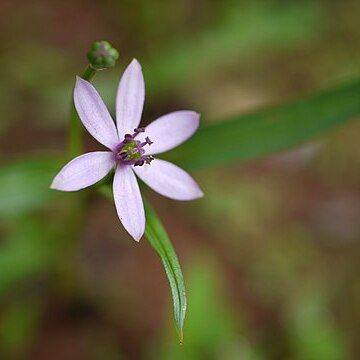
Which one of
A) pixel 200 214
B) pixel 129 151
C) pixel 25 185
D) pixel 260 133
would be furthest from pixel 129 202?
pixel 200 214

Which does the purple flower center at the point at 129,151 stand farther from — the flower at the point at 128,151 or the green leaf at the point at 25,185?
the green leaf at the point at 25,185

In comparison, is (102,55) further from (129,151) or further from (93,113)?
(129,151)

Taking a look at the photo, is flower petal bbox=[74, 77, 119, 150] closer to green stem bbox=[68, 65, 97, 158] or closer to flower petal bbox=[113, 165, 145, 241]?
flower petal bbox=[113, 165, 145, 241]

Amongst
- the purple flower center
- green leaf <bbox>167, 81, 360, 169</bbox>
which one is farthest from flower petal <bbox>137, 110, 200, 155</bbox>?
green leaf <bbox>167, 81, 360, 169</bbox>

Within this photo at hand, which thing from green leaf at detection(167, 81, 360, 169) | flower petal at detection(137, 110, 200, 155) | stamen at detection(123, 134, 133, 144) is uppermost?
stamen at detection(123, 134, 133, 144)

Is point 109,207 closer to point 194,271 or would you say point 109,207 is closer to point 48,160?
point 194,271

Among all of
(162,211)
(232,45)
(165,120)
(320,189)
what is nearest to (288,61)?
(232,45)
